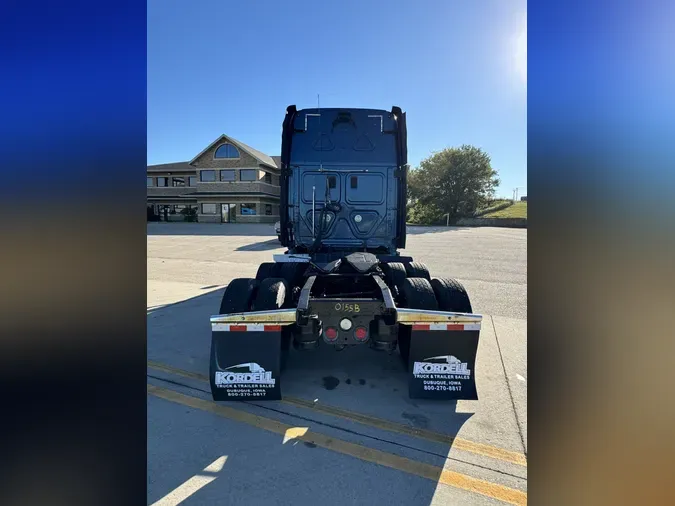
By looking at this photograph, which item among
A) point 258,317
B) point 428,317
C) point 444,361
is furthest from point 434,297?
point 258,317

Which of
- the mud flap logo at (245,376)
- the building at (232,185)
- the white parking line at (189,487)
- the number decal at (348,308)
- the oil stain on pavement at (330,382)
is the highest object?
the building at (232,185)

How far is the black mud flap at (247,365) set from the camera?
309 centimetres

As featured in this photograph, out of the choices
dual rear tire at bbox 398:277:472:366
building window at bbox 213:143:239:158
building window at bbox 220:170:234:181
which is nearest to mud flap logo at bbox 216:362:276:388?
dual rear tire at bbox 398:277:472:366

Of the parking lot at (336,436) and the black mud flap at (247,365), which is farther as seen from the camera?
the black mud flap at (247,365)

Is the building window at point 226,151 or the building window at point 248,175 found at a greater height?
the building window at point 226,151

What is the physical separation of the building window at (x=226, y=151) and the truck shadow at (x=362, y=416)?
111 feet

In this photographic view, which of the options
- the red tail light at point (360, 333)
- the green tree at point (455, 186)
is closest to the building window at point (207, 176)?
the green tree at point (455, 186)

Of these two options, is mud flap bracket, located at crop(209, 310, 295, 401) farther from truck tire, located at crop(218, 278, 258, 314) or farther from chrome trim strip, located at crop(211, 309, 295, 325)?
truck tire, located at crop(218, 278, 258, 314)

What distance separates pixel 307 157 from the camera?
536 cm

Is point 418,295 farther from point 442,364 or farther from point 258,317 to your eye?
point 258,317

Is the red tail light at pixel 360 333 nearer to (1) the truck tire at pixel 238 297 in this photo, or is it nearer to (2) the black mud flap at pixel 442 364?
(2) the black mud flap at pixel 442 364

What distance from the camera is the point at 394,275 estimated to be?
4156mm

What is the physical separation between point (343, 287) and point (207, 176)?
36.9 m
